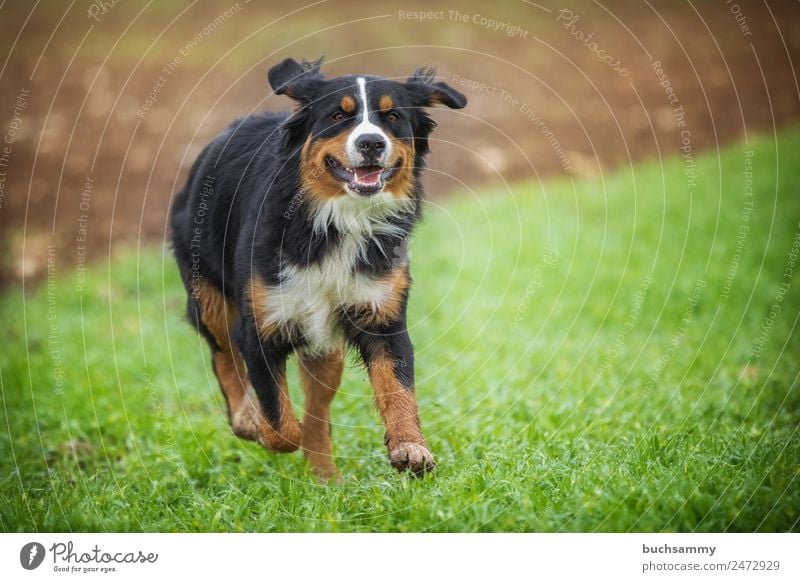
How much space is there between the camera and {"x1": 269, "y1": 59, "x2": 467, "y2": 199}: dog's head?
5309 millimetres

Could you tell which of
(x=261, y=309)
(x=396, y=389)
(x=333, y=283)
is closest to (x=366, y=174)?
(x=333, y=283)

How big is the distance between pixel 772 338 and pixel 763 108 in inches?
332

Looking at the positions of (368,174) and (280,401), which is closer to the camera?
(368,174)

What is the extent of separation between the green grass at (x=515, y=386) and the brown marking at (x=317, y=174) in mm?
1810

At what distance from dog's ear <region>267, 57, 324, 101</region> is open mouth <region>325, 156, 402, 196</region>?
0.47m

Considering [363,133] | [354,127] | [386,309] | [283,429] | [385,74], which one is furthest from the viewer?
[385,74]

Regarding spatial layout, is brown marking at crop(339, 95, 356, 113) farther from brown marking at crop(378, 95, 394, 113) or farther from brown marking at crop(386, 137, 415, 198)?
brown marking at crop(386, 137, 415, 198)

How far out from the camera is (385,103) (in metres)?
5.38

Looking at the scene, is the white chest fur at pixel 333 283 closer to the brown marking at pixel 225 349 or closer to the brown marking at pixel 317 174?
the brown marking at pixel 317 174

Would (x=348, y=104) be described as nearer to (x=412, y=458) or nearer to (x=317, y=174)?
(x=317, y=174)

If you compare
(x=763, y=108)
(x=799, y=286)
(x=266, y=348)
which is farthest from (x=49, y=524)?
(x=763, y=108)

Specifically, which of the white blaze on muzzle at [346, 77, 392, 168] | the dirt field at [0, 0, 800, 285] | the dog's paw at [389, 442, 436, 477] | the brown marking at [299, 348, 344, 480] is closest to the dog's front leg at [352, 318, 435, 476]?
the dog's paw at [389, 442, 436, 477]

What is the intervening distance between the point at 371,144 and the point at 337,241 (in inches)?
26.2

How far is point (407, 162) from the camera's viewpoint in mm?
5547
